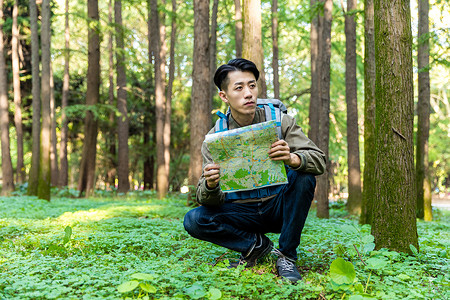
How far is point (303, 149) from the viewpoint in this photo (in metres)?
3.43

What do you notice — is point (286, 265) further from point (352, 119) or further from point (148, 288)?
point (352, 119)

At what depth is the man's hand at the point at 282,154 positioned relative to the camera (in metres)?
3.18

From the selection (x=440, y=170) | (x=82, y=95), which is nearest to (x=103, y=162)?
(x=82, y=95)

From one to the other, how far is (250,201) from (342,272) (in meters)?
1.12

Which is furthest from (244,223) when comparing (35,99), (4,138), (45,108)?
(4,138)

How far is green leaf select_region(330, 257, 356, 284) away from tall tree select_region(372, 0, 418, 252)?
1116 mm

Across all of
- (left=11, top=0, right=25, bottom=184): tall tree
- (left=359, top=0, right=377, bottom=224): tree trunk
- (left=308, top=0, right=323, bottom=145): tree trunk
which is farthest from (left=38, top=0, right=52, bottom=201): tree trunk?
(left=359, top=0, right=377, bottom=224): tree trunk

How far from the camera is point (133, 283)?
105 inches

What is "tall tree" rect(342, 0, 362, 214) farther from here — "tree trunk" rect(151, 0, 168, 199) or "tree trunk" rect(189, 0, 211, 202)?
"tree trunk" rect(151, 0, 168, 199)

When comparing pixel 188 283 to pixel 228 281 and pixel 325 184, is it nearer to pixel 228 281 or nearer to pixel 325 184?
pixel 228 281

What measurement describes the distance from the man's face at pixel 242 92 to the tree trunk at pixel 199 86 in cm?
588

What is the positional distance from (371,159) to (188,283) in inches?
175

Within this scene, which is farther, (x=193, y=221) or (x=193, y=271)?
(x=193, y=221)

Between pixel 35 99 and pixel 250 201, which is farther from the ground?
pixel 35 99
